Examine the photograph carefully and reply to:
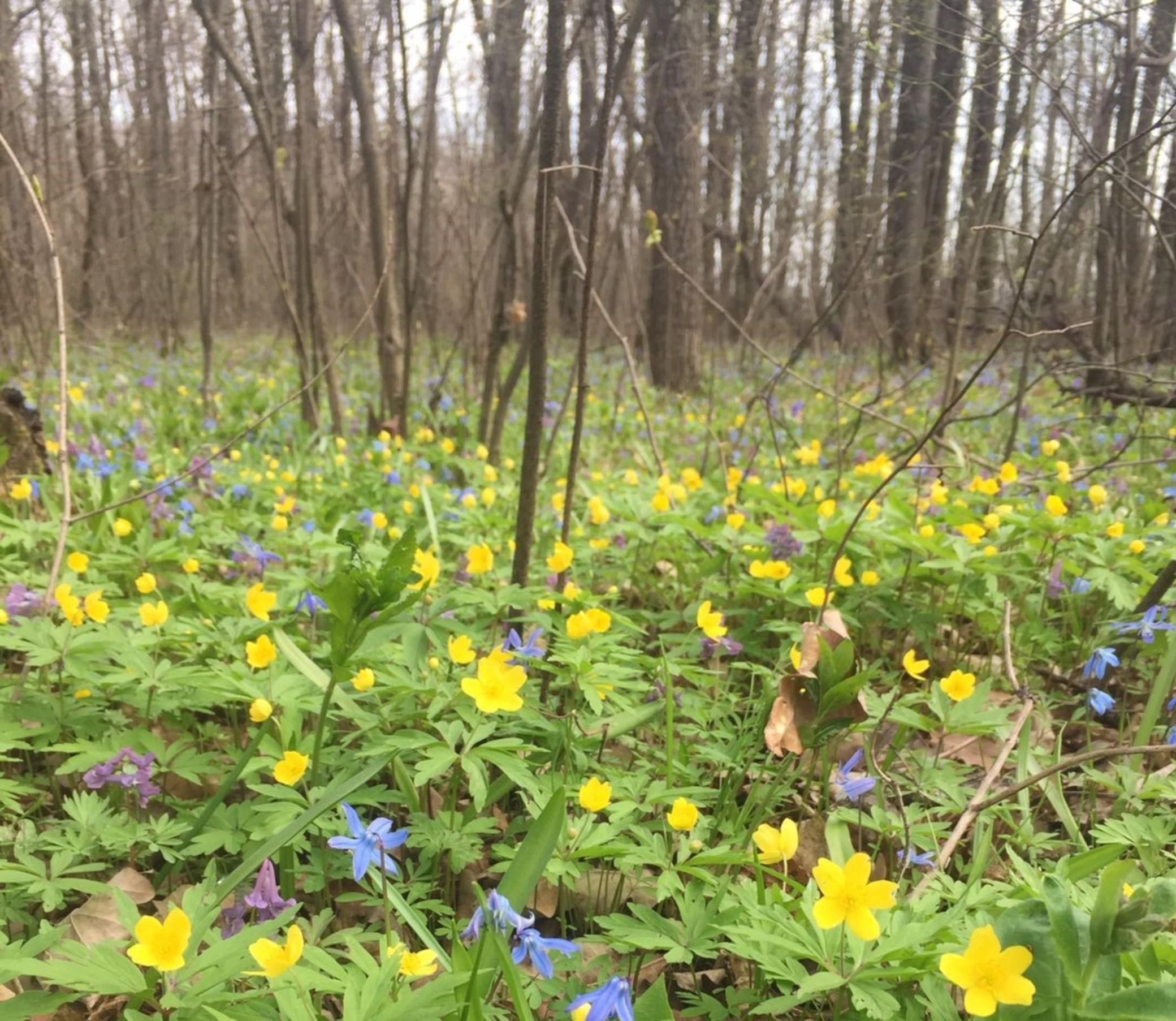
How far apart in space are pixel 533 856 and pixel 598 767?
1.33 feet

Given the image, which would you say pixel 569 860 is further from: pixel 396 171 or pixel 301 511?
pixel 396 171

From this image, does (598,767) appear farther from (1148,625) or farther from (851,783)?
(1148,625)

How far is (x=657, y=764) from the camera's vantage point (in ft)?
5.09

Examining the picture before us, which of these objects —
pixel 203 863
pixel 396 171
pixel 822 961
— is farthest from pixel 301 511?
pixel 396 171

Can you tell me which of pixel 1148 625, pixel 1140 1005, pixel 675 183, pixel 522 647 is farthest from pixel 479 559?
pixel 675 183

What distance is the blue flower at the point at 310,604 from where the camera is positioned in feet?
6.22

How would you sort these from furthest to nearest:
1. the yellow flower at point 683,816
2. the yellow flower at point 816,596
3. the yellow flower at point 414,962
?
the yellow flower at point 816,596
the yellow flower at point 683,816
the yellow flower at point 414,962

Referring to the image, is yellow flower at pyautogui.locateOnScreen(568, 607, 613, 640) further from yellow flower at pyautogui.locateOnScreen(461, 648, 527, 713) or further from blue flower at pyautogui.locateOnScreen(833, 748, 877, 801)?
blue flower at pyautogui.locateOnScreen(833, 748, 877, 801)

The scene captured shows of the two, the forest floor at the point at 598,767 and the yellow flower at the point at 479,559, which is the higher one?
the yellow flower at the point at 479,559

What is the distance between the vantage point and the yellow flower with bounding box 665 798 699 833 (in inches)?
44.8

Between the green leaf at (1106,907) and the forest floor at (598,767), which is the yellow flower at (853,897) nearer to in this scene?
the forest floor at (598,767)

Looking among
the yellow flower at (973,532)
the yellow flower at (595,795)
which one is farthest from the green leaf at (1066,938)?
the yellow flower at (973,532)

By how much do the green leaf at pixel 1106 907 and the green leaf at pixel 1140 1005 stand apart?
42 millimetres

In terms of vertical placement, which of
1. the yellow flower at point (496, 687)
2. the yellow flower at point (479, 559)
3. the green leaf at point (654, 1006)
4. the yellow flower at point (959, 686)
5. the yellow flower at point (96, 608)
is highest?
the yellow flower at point (479, 559)
